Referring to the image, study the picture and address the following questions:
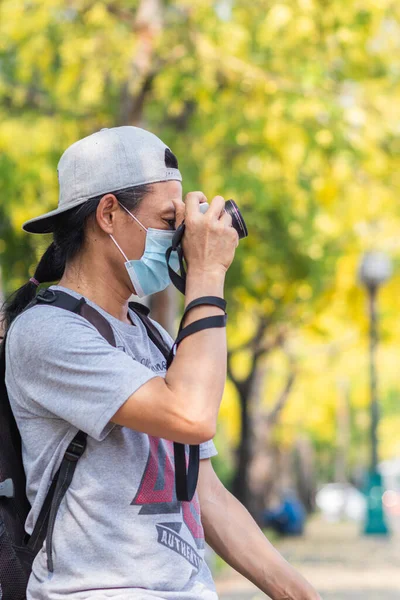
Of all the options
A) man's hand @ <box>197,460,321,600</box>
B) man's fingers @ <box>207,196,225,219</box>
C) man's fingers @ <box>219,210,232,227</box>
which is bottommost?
man's hand @ <box>197,460,321,600</box>

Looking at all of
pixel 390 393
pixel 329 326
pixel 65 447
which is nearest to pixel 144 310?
pixel 65 447

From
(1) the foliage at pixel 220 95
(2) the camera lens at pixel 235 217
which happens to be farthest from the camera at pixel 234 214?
(1) the foliage at pixel 220 95

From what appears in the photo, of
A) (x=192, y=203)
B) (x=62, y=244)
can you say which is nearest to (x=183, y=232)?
(x=192, y=203)

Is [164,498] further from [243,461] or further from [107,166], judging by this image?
[243,461]

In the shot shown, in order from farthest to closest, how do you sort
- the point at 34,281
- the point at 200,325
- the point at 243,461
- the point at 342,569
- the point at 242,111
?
the point at 243,461, the point at 342,569, the point at 242,111, the point at 34,281, the point at 200,325

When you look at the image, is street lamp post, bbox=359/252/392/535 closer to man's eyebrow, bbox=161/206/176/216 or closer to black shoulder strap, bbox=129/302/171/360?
black shoulder strap, bbox=129/302/171/360

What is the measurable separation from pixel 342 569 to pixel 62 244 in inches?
505

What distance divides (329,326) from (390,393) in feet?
82.9

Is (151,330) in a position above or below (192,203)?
below

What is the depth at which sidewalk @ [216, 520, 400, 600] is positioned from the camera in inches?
471

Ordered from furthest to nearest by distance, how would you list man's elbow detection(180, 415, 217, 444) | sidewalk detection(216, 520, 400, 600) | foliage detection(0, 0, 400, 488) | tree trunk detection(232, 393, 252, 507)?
tree trunk detection(232, 393, 252, 507)
sidewalk detection(216, 520, 400, 600)
foliage detection(0, 0, 400, 488)
man's elbow detection(180, 415, 217, 444)

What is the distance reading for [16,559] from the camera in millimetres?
2500

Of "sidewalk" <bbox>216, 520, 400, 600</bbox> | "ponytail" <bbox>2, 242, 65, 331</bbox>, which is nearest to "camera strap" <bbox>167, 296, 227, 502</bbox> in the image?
"ponytail" <bbox>2, 242, 65, 331</bbox>

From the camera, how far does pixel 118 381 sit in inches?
95.3
